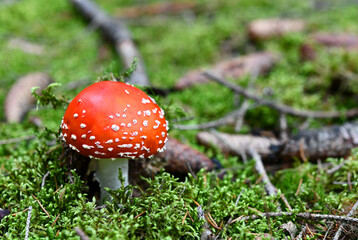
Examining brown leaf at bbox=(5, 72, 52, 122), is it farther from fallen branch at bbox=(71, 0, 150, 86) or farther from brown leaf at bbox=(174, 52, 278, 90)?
brown leaf at bbox=(174, 52, 278, 90)

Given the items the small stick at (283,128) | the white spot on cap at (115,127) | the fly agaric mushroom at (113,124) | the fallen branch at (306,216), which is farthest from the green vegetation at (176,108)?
the white spot on cap at (115,127)

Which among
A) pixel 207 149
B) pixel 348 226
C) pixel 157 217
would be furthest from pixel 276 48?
pixel 157 217

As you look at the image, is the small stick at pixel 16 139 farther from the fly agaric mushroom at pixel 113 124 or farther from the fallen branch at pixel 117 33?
the fallen branch at pixel 117 33

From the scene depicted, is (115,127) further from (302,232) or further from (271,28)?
(271,28)

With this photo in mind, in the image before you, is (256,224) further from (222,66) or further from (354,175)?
(222,66)

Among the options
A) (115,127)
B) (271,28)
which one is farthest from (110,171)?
(271,28)

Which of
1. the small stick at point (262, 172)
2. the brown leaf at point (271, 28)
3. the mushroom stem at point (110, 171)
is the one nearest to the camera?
the mushroom stem at point (110, 171)
